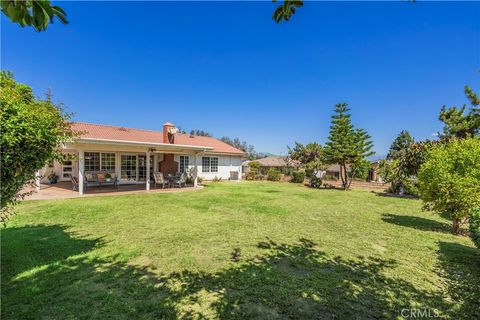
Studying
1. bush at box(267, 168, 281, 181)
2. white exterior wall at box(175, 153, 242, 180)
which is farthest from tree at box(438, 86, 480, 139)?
white exterior wall at box(175, 153, 242, 180)

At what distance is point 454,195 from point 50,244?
1092 cm

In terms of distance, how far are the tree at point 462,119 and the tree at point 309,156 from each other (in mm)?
9985

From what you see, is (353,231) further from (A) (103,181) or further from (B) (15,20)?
(A) (103,181)

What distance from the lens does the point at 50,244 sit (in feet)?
16.8

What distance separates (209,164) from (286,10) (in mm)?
20625

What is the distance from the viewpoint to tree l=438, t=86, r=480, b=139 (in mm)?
17578

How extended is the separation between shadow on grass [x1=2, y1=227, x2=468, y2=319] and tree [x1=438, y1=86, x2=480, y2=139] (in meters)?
Result: 19.5

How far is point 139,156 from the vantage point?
1738cm

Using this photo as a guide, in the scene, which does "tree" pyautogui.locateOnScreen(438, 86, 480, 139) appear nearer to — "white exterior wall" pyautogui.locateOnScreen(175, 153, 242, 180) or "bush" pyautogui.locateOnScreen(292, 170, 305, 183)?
"bush" pyautogui.locateOnScreen(292, 170, 305, 183)

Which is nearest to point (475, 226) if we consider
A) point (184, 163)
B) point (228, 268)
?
point (228, 268)

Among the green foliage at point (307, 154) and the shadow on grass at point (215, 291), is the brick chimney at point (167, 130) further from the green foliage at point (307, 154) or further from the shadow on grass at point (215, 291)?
the shadow on grass at point (215, 291)

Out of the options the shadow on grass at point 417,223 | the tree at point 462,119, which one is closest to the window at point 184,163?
the shadow on grass at point 417,223

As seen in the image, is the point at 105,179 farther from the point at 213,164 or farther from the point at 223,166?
the point at 223,166

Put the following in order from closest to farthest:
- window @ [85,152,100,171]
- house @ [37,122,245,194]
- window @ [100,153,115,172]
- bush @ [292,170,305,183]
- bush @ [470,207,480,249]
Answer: bush @ [470,207,480,249], house @ [37,122,245,194], window @ [85,152,100,171], window @ [100,153,115,172], bush @ [292,170,305,183]
